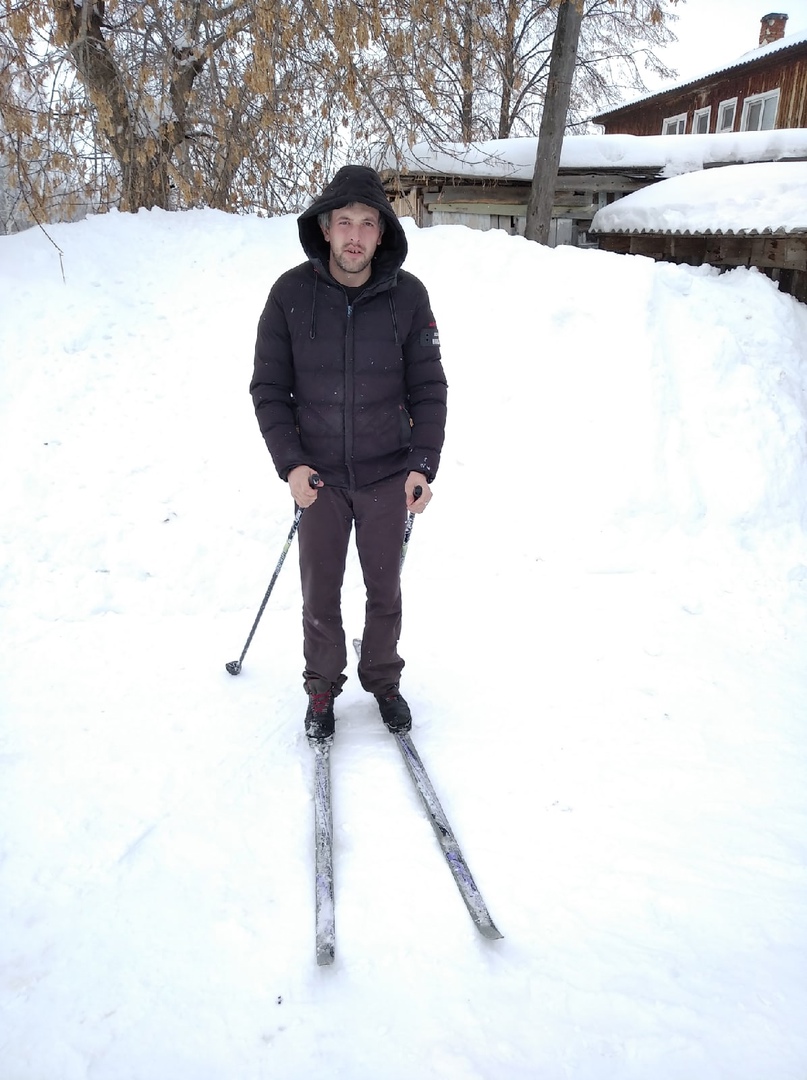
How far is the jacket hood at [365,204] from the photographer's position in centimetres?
260

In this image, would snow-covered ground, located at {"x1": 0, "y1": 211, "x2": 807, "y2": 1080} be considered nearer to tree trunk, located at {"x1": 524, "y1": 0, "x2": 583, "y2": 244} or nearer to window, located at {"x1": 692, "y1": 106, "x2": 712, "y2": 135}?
tree trunk, located at {"x1": 524, "y1": 0, "x2": 583, "y2": 244}

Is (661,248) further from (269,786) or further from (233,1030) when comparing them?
(233,1030)

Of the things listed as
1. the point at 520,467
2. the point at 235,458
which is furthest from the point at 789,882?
the point at 235,458

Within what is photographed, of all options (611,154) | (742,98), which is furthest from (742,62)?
(611,154)

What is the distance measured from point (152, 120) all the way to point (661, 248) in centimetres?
570

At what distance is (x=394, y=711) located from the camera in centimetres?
309

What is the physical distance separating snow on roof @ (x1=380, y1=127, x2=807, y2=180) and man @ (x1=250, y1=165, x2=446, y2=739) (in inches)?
248

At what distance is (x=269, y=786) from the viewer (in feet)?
9.16

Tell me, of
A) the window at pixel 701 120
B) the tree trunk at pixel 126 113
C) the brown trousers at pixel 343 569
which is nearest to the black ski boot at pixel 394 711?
the brown trousers at pixel 343 569

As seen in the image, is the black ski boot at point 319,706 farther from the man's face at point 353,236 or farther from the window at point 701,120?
the window at point 701,120

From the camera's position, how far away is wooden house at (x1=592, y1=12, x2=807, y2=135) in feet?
48.1

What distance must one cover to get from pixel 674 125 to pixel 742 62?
3364 mm

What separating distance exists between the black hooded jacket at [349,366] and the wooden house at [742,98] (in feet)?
54.0

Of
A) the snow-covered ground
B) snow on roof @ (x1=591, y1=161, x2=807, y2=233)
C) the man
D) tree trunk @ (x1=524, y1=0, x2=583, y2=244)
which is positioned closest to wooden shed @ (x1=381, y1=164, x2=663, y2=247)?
tree trunk @ (x1=524, y1=0, x2=583, y2=244)
